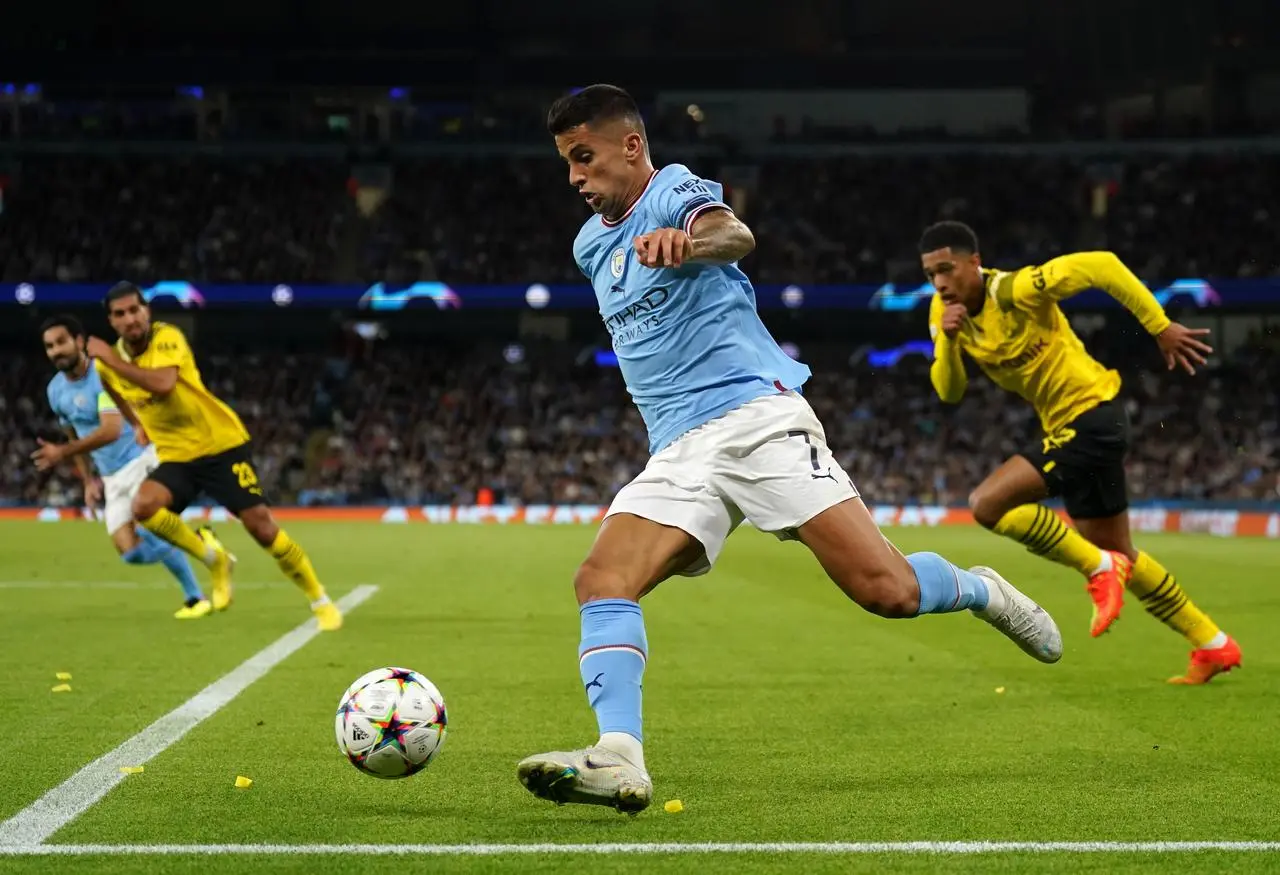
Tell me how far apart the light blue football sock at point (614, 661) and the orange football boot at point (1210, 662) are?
4079 mm

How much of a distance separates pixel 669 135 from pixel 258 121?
10.7 metres

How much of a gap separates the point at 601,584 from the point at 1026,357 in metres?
4.26

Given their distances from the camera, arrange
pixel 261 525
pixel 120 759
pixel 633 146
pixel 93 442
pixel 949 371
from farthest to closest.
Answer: pixel 93 442 < pixel 261 525 < pixel 949 371 < pixel 120 759 < pixel 633 146

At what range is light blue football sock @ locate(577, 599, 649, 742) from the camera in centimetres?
440

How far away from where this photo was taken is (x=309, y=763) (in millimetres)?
5367

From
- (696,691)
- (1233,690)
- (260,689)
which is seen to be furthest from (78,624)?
(1233,690)

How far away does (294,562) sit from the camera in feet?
33.9

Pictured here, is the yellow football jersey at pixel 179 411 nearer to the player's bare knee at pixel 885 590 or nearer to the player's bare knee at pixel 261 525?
the player's bare knee at pixel 261 525

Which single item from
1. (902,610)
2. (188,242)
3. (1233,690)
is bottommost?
(1233,690)

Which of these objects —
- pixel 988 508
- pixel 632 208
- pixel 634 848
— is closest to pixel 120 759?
pixel 634 848

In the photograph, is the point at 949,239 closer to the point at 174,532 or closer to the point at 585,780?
the point at 585,780

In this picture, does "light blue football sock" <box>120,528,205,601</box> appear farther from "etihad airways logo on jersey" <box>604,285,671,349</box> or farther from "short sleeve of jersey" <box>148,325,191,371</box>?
"etihad airways logo on jersey" <box>604,285,671,349</box>

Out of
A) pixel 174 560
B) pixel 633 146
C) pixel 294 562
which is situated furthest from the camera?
pixel 174 560

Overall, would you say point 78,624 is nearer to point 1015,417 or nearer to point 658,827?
point 658,827
